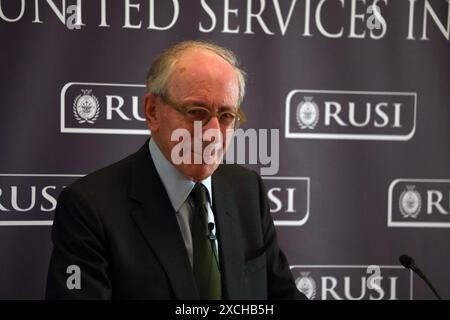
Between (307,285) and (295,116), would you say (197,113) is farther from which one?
(307,285)

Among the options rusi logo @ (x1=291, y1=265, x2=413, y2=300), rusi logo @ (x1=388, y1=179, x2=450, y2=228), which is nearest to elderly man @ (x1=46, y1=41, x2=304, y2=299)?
rusi logo @ (x1=291, y1=265, x2=413, y2=300)

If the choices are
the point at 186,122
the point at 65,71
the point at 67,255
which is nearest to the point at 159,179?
the point at 186,122

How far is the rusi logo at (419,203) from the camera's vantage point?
2.12 meters

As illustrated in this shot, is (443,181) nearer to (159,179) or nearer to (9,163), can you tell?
(159,179)

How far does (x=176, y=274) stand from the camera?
50.9 inches

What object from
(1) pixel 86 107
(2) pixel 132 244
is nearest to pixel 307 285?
(2) pixel 132 244

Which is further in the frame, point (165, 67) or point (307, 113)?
point (307, 113)

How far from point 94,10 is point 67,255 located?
1.05 metres

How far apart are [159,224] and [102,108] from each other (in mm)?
772

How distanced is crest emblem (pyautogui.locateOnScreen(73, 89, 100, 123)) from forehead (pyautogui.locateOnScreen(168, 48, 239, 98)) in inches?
27.3

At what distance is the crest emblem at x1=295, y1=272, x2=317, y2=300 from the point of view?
2.11 meters

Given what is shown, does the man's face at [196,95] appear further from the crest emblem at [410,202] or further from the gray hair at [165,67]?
the crest emblem at [410,202]

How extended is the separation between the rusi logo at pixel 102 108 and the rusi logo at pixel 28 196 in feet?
0.68

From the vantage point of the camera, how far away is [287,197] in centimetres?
207
